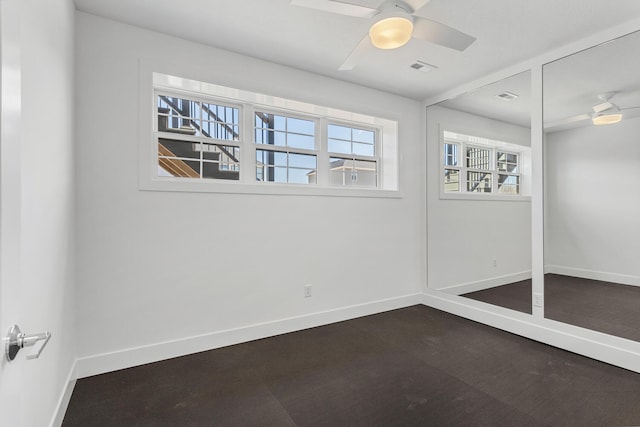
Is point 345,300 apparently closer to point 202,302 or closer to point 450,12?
point 202,302

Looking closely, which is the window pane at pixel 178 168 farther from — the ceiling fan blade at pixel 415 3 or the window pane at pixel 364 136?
the ceiling fan blade at pixel 415 3

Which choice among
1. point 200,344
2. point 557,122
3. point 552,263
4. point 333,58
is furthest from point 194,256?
point 557,122

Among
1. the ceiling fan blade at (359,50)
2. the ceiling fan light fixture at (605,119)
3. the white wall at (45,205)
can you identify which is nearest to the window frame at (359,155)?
the ceiling fan blade at (359,50)

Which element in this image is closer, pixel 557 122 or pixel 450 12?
pixel 450 12

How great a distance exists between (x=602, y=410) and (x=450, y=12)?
2.83 metres

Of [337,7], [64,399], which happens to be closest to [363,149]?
[337,7]

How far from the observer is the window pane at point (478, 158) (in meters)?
3.56

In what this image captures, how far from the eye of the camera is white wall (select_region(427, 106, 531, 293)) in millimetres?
3240

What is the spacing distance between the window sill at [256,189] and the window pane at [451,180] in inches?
27.1

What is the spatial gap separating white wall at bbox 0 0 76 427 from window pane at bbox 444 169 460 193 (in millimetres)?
3821

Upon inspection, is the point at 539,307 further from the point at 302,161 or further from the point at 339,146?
the point at 302,161

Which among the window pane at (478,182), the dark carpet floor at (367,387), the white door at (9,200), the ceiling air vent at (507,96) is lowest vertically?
the dark carpet floor at (367,387)

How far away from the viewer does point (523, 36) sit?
2.63m

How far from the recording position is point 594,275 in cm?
282
